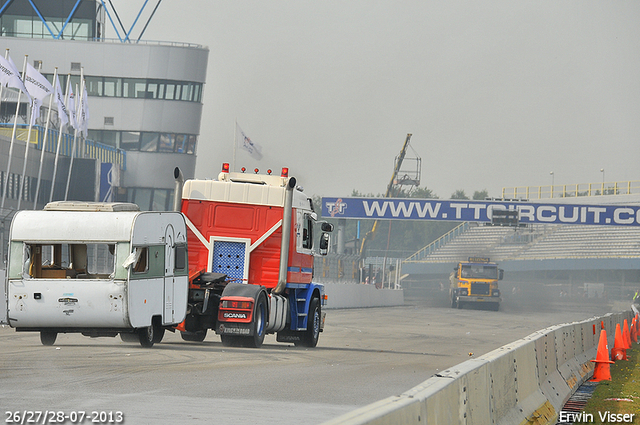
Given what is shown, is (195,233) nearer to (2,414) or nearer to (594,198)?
(2,414)

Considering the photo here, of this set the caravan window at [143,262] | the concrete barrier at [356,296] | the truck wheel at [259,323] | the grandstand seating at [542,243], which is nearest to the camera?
the caravan window at [143,262]

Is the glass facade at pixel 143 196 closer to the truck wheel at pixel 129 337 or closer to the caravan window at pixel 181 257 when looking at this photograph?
the truck wheel at pixel 129 337

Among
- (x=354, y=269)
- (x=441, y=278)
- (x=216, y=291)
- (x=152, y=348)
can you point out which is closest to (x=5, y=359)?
(x=152, y=348)

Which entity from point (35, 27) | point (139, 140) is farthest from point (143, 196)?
point (35, 27)

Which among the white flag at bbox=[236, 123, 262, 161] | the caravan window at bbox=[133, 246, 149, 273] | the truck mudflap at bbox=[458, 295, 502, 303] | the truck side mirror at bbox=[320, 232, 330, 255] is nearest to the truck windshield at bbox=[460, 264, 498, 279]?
the truck mudflap at bbox=[458, 295, 502, 303]

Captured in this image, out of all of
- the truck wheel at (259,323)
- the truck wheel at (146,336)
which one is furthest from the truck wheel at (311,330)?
the truck wheel at (146,336)

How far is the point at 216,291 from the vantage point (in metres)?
17.6

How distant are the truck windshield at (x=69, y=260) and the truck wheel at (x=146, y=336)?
126cm

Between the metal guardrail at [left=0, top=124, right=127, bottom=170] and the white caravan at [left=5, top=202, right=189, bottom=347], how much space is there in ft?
132

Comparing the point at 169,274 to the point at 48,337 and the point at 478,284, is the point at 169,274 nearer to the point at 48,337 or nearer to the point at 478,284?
the point at 48,337

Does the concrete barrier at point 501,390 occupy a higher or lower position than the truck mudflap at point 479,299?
lower

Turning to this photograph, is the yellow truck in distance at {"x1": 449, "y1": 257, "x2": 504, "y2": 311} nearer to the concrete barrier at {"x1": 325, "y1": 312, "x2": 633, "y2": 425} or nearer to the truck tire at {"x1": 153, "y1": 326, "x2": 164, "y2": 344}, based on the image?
the concrete barrier at {"x1": 325, "y1": 312, "x2": 633, "y2": 425}

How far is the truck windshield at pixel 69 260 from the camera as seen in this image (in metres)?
15.1

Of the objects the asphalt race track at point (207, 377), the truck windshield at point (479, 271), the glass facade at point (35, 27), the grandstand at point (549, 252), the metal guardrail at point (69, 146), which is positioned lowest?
the asphalt race track at point (207, 377)
